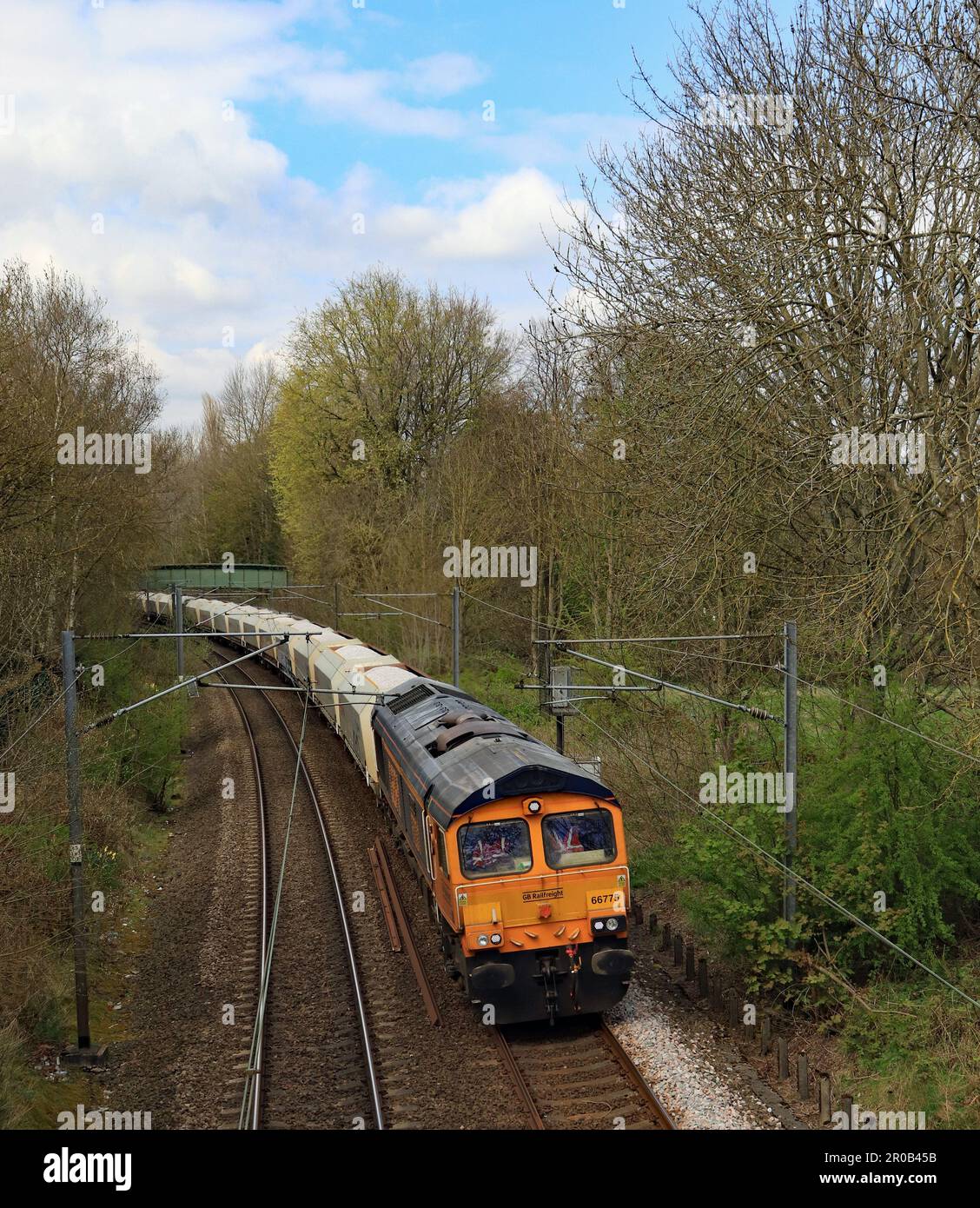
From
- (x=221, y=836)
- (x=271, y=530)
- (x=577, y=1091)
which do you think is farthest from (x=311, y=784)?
(x=271, y=530)

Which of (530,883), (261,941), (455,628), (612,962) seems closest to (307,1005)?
(261,941)

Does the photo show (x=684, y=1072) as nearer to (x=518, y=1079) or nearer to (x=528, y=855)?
(x=518, y=1079)

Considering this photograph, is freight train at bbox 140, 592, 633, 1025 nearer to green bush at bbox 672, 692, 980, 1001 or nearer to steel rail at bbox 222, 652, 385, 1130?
steel rail at bbox 222, 652, 385, 1130

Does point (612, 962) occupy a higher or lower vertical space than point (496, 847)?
lower

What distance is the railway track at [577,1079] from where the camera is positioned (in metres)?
9.49

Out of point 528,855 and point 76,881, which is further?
point 76,881

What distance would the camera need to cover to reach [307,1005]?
12.7 metres

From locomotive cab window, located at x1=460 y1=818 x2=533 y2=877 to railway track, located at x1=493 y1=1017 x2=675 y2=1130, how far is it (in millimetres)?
1983
